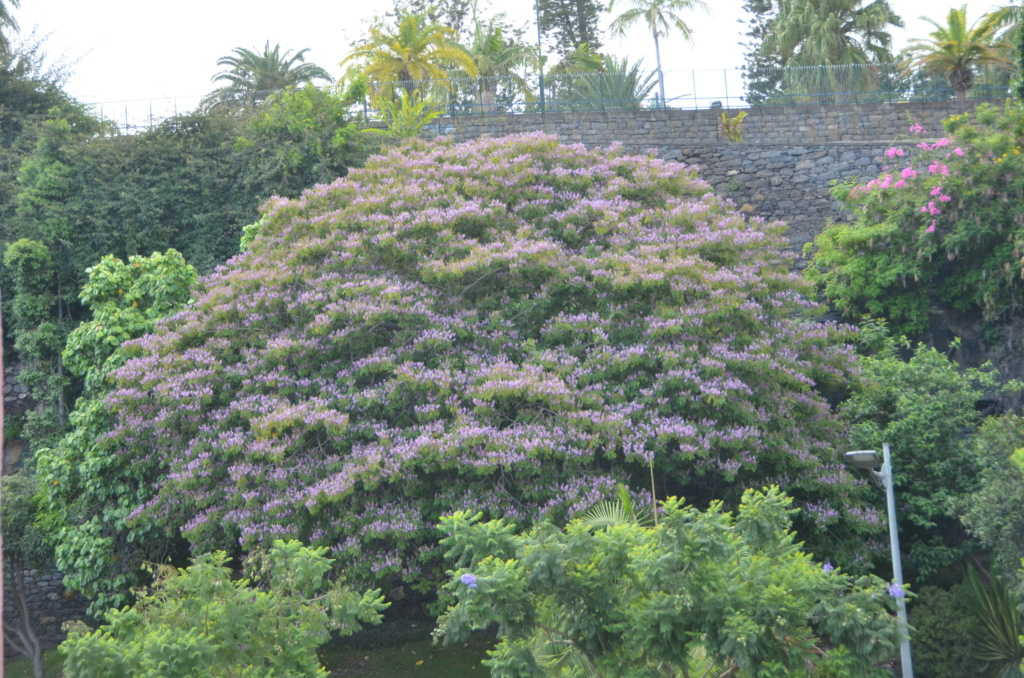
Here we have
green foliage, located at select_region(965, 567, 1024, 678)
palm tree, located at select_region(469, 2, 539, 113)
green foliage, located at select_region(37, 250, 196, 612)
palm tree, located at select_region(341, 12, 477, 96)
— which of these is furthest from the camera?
palm tree, located at select_region(469, 2, 539, 113)

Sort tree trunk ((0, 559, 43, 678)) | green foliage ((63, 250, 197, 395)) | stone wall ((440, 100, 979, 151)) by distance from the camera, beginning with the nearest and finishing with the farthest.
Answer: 1. green foliage ((63, 250, 197, 395))
2. tree trunk ((0, 559, 43, 678))
3. stone wall ((440, 100, 979, 151))

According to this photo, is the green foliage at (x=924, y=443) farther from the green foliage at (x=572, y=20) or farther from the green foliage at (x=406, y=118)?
the green foliage at (x=572, y=20)

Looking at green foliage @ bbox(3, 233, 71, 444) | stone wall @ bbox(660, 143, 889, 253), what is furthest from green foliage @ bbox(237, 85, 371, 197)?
stone wall @ bbox(660, 143, 889, 253)

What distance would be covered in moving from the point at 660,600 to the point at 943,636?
281 inches

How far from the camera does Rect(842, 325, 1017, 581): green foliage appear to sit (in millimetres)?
13469

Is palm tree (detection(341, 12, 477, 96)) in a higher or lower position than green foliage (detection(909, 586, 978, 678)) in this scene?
higher

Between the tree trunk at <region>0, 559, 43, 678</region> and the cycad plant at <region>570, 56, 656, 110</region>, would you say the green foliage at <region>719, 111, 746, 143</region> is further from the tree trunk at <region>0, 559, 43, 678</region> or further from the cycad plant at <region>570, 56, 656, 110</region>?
the tree trunk at <region>0, 559, 43, 678</region>

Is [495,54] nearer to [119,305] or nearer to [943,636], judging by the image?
[119,305]

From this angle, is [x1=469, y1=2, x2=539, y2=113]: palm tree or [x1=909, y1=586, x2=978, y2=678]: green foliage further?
[x1=469, y1=2, x2=539, y2=113]: palm tree

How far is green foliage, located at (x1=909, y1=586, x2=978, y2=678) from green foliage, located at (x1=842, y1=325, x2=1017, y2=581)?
0.79 metres

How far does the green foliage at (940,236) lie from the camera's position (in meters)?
17.3

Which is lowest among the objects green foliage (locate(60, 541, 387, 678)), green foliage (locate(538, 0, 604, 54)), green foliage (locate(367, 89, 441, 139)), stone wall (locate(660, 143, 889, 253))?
green foliage (locate(60, 541, 387, 678))

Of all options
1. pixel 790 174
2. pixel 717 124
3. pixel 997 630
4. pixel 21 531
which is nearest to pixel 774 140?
pixel 717 124

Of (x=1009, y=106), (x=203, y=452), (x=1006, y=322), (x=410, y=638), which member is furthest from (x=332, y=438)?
(x=1009, y=106)
